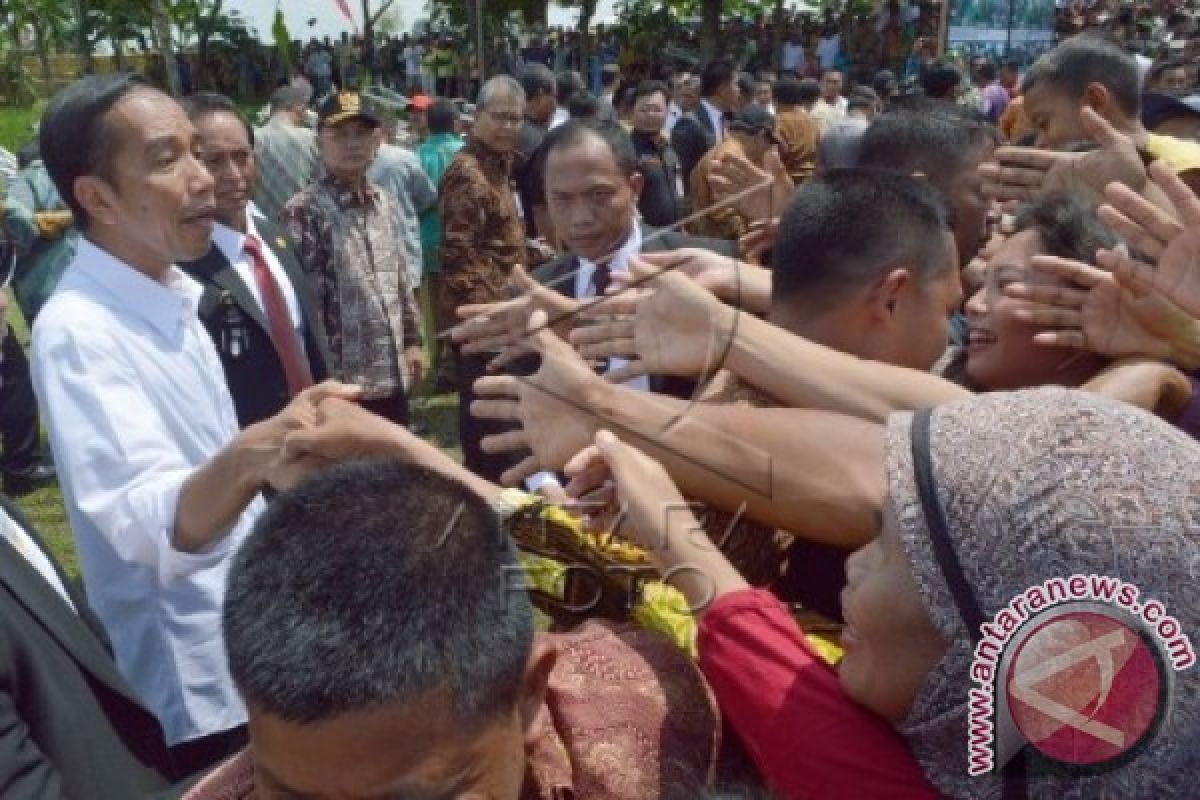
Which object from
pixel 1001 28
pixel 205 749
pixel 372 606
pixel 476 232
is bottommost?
pixel 205 749

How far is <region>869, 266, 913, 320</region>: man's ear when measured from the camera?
1.93 metres

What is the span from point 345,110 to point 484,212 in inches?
43.0

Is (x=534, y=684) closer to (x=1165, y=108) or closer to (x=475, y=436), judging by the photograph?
(x=475, y=436)

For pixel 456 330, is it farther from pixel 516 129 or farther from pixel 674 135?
pixel 674 135

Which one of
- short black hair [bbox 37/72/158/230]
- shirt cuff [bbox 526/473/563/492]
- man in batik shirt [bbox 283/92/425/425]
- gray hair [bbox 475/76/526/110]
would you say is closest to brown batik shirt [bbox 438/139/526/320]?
gray hair [bbox 475/76/526/110]

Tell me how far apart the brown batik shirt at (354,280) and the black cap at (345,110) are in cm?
28

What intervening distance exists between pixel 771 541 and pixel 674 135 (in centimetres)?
815

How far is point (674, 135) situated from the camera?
952 centimetres

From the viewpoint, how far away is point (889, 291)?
194 cm

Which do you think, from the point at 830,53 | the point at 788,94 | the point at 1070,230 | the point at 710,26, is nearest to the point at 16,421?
the point at 1070,230

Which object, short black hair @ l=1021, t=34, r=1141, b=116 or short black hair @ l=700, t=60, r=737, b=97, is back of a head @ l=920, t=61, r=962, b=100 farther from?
short black hair @ l=1021, t=34, r=1141, b=116

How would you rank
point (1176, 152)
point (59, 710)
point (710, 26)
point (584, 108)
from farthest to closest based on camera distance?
point (710, 26)
point (584, 108)
point (1176, 152)
point (59, 710)

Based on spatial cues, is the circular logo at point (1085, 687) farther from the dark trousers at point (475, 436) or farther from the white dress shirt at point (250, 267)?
the white dress shirt at point (250, 267)

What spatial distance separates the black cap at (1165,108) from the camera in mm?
4301
